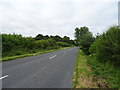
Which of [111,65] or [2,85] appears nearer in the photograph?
[2,85]

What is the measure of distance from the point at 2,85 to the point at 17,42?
14.4m

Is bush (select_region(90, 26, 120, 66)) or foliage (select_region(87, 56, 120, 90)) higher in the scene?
bush (select_region(90, 26, 120, 66))

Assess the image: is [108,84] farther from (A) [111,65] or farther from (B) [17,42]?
(B) [17,42]

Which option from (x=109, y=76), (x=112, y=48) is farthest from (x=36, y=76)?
(x=112, y=48)

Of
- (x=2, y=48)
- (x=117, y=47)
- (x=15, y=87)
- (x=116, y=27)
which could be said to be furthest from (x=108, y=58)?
(x=2, y=48)

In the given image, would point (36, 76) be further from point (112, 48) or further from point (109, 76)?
A: point (112, 48)

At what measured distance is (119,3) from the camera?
275 inches

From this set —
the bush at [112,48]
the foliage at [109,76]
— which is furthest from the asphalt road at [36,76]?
the bush at [112,48]

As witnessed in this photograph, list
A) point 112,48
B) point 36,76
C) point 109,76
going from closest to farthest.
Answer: point 109,76 → point 36,76 → point 112,48

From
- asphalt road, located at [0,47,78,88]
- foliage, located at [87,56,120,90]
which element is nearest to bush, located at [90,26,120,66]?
foliage, located at [87,56,120,90]

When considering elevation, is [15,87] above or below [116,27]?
below

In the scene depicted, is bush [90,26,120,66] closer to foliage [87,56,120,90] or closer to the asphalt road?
foliage [87,56,120,90]

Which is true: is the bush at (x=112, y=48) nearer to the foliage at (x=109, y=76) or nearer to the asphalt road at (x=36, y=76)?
the foliage at (x=109, y=76)

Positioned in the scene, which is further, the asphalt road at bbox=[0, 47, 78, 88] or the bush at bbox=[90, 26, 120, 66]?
the bush at bbox=[90, 26, 120, 66]
